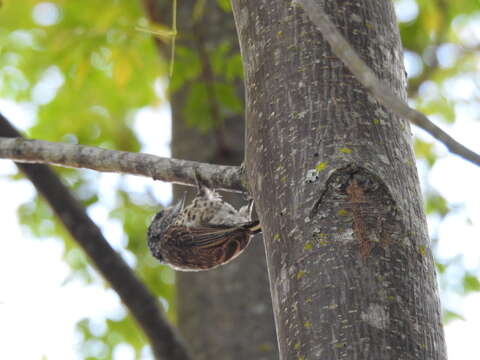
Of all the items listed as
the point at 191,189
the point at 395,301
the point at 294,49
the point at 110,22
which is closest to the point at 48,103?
the point at 110,22

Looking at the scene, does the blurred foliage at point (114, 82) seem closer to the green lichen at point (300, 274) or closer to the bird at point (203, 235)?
the bird at point (203, 235)

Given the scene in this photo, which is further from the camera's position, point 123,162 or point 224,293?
point 224,293

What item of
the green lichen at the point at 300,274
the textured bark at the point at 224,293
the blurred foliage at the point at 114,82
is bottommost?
the green lichen at the point at 300,274

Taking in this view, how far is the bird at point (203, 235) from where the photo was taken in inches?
132

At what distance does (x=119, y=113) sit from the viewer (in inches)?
268

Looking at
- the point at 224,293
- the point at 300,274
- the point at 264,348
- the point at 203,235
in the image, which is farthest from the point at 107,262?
the point at 300,274

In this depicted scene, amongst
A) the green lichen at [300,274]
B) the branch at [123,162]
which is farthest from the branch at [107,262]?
the green lichen at [300,274]

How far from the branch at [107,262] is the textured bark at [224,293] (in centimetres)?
40

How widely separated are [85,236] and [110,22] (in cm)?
249

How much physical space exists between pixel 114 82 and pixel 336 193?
192 inches

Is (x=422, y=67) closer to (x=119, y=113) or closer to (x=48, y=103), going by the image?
(x=119, y=113)

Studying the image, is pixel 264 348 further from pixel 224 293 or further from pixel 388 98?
pixel 388 98

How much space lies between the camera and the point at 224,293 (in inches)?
163

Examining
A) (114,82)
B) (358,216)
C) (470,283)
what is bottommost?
(358,216)
